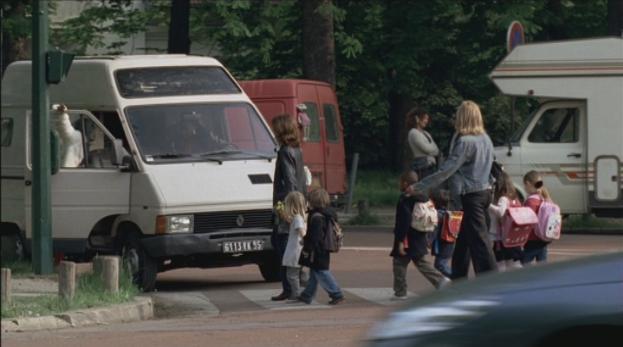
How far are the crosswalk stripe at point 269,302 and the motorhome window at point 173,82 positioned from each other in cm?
233

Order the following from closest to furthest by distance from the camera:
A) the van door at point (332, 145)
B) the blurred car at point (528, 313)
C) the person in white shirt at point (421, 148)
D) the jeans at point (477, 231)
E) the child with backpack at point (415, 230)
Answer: the blurred car at point (528, 313) → the jeans at point (477, 231) → the child with backpack at point (415, 230) → the person in white shirt at point (421, 148) → the van door at point (332, 145)

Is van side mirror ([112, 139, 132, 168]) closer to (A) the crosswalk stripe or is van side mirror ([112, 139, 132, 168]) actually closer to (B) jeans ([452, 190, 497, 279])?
(A) the crosswalk stripe

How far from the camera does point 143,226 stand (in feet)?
50.2

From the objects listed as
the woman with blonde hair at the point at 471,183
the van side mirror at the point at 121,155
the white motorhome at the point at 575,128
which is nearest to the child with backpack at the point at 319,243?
the woman with blonde hair at the point at 471,183

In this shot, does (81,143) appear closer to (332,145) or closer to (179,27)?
(332,145)

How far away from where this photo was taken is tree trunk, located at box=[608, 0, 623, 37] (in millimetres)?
28344

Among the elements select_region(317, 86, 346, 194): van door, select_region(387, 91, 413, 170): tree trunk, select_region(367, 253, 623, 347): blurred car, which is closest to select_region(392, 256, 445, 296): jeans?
select_region(367, 253, 623, 347): blurred car

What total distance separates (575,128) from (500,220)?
924cm

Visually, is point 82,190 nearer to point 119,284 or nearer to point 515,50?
point 119,284

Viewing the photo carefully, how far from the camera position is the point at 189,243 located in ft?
49.5

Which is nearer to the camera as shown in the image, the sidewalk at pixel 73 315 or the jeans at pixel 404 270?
the sidewalk at pixel 73 315

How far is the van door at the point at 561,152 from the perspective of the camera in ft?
76.1

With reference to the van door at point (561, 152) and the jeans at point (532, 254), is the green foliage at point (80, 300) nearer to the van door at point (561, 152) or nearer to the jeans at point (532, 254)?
the jeans at point (532, 254)

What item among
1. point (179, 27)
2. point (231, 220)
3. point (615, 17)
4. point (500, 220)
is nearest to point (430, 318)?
point (500, 220)
